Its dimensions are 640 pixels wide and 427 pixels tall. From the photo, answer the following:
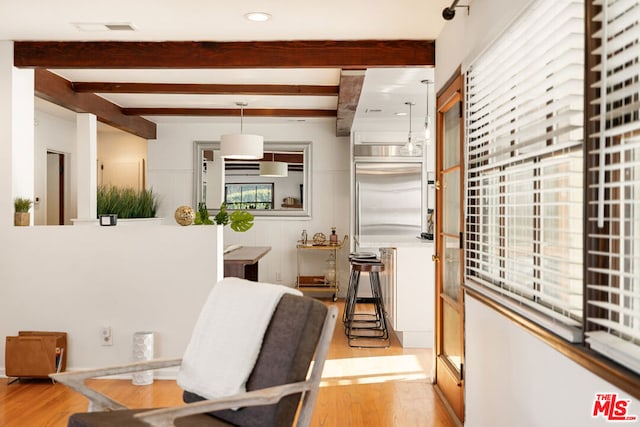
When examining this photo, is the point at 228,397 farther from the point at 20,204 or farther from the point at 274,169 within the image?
the point at 274,169

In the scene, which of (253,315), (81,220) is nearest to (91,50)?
(81,220)

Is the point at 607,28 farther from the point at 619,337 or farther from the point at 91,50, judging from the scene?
the point at 91,50

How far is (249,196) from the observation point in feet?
27.8

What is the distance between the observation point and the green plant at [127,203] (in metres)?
6.71

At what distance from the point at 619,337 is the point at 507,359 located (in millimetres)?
891

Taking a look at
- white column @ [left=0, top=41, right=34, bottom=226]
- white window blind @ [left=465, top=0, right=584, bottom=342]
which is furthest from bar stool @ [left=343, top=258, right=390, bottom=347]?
white column @ [left=0, top=41, right=34, bottom=226]

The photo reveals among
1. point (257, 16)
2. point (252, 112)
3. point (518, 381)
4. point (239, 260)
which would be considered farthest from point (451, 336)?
point (252, 112)

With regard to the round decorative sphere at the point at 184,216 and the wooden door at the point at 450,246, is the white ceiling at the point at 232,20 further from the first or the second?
the round decorative sphere at the point at 184,216

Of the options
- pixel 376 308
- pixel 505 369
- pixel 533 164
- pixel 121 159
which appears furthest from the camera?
pixel 121 159

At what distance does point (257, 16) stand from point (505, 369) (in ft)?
8.23

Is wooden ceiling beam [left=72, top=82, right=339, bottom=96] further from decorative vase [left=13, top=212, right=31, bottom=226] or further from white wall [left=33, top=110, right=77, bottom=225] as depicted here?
white wall [left=33, top=110, right=77, bottom=225]

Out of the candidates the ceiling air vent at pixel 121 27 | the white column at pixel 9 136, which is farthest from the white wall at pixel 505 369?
the white column at pixel 9 136

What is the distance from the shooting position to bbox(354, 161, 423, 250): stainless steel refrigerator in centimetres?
777

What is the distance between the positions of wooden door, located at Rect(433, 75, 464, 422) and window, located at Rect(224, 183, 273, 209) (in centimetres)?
457
